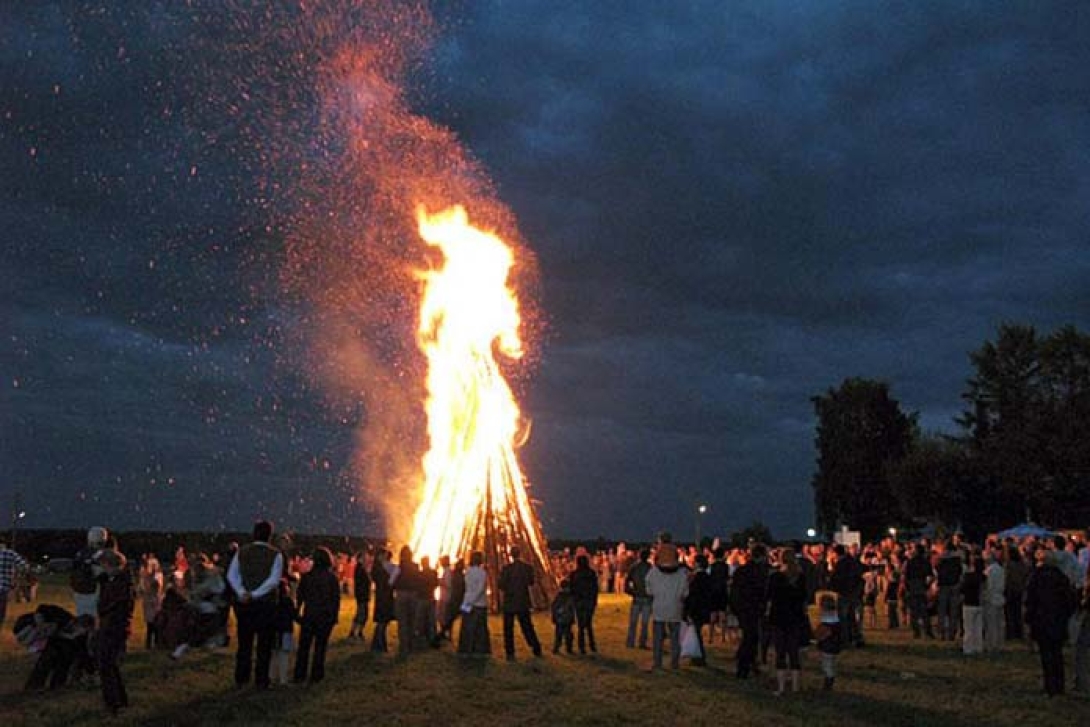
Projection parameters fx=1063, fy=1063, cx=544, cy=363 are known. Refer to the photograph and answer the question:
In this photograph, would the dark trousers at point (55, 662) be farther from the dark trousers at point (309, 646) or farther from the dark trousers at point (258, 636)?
the dark trousers at point (309, 646)

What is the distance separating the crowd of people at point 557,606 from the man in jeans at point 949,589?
1.7 inches

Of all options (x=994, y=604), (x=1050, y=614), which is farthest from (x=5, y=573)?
(x=994, y=604)

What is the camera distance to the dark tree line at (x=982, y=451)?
2183 inches

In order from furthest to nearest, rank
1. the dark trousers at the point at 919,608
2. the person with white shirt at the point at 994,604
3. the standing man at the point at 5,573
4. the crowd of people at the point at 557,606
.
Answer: the dark trousers at the point at 919,608
the person with white shirt at the point at 994,604
the standing man at the point at 5,573
the crowd of people at the point at 557,606

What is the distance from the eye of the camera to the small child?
13359mm

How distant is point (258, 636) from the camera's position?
1266 cm

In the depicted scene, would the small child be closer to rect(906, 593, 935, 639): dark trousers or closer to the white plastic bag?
the white plastic bag

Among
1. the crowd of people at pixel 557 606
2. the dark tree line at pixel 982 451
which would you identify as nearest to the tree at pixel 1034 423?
the dark tree line at pixel 982 451

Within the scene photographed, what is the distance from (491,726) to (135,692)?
470cm

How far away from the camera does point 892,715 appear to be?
39.2ft

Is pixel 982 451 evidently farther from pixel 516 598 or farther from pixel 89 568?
pixel 89 568

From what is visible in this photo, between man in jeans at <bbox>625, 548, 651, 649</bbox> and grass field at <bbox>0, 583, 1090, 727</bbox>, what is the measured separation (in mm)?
731

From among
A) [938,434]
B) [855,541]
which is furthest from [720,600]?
[938,434]

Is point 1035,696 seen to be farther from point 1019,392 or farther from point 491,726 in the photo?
point 1019,392
